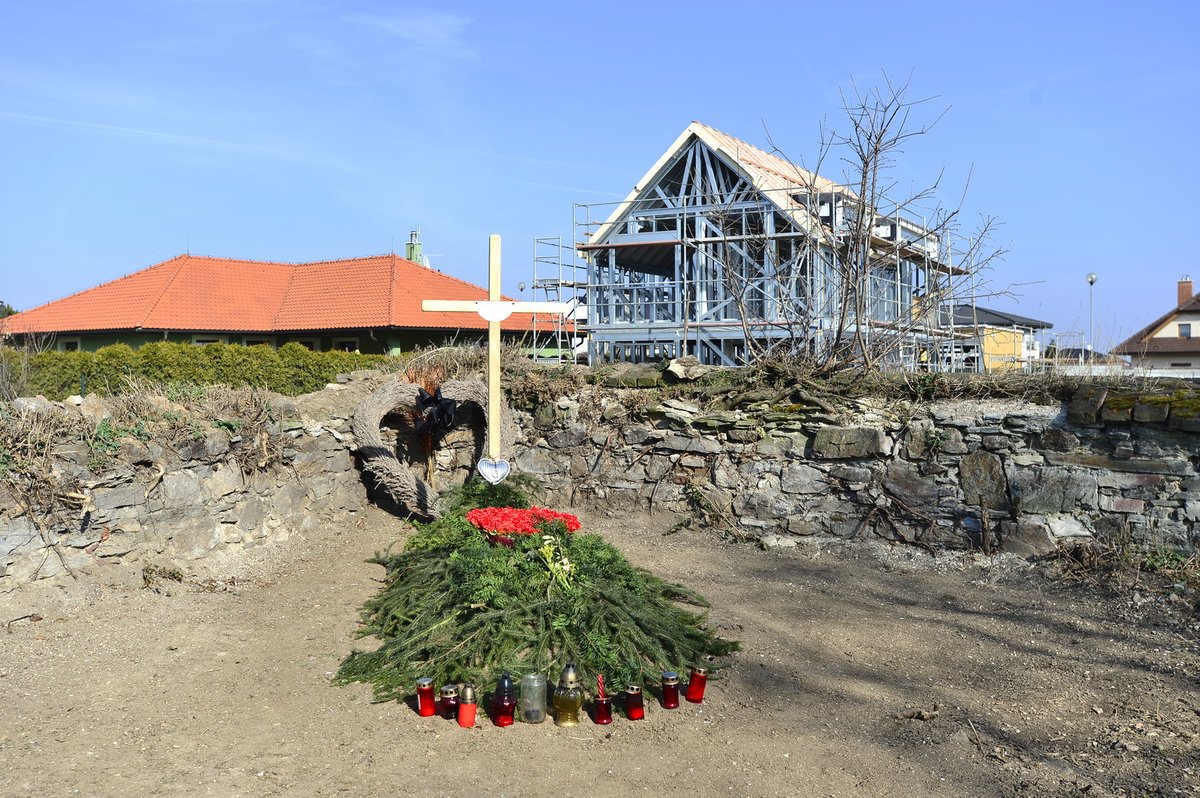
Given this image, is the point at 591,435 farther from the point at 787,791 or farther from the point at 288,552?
the point at 787,791

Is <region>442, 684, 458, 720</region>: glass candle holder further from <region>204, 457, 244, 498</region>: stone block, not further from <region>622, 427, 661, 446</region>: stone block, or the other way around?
<region>622, 427, 661, 446</region>: stone block

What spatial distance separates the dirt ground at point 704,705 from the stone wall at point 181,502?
30 centimetres

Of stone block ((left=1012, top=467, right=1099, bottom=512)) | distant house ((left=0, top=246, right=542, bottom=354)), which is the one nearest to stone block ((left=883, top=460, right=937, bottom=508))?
stone block ((left=1012, top=467, right=1099, bottom=512))

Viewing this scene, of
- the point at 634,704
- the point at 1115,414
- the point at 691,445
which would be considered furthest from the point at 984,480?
the point at 634,704

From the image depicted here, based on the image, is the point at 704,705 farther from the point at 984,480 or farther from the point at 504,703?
the point at 984,480

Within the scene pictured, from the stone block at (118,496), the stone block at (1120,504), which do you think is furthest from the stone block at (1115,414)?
the stone block at (118,496)

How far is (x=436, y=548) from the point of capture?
8.07 meters

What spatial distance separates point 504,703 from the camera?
5387mm

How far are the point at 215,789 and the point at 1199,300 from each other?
→ 4401 cm

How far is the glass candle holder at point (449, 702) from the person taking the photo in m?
5.44

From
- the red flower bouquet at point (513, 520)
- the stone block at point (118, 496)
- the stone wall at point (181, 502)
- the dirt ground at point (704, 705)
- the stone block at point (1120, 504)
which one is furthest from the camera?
the stone block at point (1120, 504)

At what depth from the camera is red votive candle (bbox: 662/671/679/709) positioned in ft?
18.4

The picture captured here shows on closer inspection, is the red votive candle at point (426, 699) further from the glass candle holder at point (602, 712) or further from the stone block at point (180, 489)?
the stone block at point (180, 489)

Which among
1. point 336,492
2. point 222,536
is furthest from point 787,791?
point 336,492
